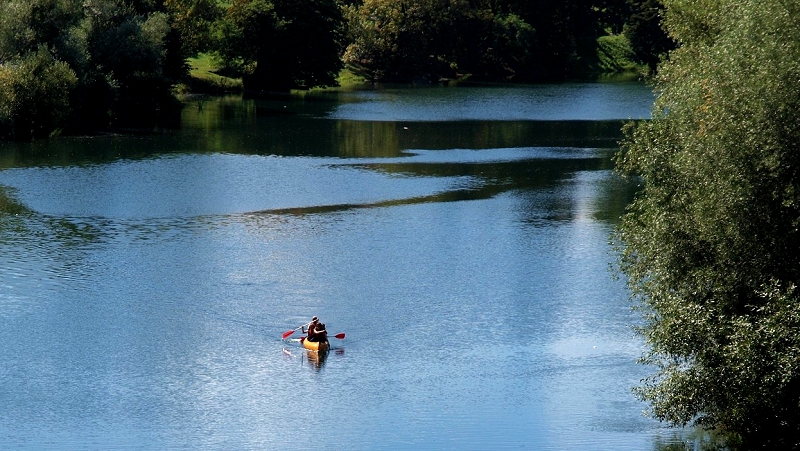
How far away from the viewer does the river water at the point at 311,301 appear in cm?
2741

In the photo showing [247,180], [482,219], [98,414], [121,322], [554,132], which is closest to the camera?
[98,414]

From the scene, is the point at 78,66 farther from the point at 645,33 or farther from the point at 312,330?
the point at 645,33

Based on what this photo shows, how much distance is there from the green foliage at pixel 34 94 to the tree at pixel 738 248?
54748 millimetres

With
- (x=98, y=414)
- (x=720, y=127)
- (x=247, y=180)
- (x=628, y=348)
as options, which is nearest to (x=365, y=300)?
(x=628, y=348)

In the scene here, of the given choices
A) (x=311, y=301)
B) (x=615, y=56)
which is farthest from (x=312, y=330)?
(x=615, y=56)

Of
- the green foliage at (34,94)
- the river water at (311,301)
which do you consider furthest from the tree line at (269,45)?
the river water at (311,301)

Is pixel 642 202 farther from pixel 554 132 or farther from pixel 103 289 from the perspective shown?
pixel 554 132

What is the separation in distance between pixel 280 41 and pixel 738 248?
90.2 metres

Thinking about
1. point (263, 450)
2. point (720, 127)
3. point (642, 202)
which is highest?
point (720, 127)

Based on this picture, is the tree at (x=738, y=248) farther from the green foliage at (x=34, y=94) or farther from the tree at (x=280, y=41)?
the tree at (x=280, y=41)

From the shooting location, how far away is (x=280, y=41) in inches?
4350

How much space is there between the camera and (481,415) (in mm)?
27938

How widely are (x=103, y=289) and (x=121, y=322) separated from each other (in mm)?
3807

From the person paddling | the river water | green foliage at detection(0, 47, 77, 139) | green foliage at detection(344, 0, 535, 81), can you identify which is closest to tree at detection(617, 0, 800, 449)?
the river water
